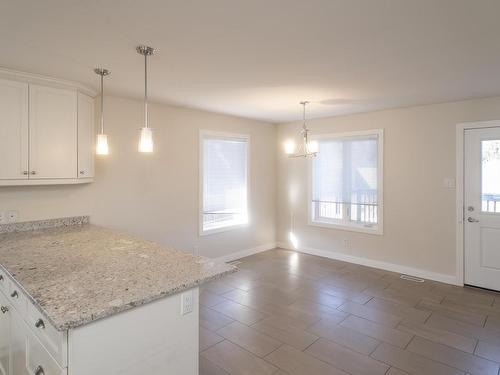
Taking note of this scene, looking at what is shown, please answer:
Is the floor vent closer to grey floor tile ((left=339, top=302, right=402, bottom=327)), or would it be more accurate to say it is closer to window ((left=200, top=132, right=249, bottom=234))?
grey floor tile ((left=339, top=302, right=402, bottom=327))

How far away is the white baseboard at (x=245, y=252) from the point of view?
203 inches

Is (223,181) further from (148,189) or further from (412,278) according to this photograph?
(412,278)

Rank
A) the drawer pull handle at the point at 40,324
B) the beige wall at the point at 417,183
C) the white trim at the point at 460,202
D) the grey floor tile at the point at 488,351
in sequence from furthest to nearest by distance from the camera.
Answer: the beige wall at the point at 417,183, the white trim at the point at 460,202, the grey floor tile at the point at 488,351, the drawer pull handle at the point at 40,324

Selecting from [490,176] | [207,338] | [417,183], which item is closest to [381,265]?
[417,183]

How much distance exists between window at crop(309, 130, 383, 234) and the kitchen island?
3.58m

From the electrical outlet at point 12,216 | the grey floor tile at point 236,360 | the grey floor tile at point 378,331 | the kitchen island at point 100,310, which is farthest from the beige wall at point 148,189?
the grey floor tile at point 378,331

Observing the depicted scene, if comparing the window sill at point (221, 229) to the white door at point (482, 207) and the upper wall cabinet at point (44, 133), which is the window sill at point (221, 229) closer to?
the upper wall cabinet at point (44, 133)

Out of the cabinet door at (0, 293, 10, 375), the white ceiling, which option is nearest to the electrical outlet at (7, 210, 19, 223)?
the cabinet door at (0, 293, 10, 375)

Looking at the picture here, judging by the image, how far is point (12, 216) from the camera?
10.1 feet

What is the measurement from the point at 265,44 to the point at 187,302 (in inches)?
70.4

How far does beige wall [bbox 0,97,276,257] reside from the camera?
3408 millimetres

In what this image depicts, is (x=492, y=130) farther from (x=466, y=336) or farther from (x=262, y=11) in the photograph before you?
(x=262, y=11)

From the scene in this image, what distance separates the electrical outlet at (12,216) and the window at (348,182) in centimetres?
418

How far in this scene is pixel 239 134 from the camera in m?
5.32
